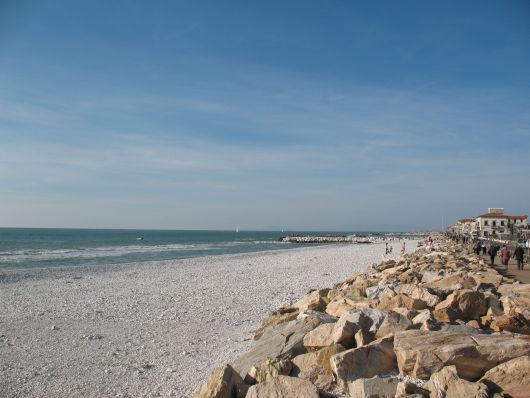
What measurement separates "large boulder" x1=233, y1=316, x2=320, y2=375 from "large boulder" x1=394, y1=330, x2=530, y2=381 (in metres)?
1.49

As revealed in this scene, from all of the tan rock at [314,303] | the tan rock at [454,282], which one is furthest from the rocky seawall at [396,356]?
the tan rock at [454,282]

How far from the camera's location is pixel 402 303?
729cm

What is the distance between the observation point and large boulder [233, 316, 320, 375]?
18.8 feet

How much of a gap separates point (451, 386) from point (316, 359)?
1726 mm

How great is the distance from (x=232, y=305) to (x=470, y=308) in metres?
7.59

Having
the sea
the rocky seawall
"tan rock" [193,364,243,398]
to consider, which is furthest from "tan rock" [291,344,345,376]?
the sea

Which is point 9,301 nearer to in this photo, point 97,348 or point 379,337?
point 97,348

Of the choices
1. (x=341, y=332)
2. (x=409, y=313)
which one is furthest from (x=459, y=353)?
(x=409, y=313)

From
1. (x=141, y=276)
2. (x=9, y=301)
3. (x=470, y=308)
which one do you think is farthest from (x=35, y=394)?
(x=141, y=276)

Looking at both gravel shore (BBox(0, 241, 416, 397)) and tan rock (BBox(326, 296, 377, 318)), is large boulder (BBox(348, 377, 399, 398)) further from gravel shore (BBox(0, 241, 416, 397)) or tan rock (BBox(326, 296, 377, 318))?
tan rock (BBox(326, 296, 377, 318))

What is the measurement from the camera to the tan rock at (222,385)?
180 inches

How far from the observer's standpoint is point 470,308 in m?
6.89

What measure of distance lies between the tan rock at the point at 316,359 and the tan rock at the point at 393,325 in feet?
2.11

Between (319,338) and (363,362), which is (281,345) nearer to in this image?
(319,338)
